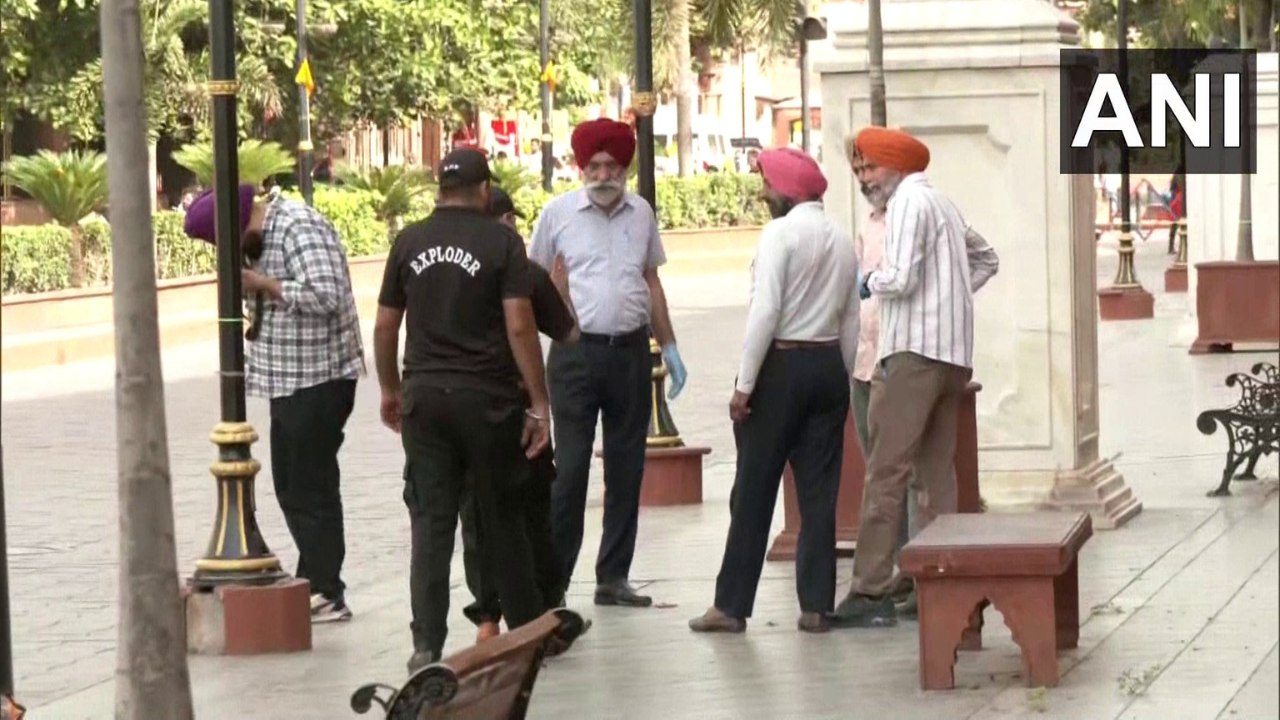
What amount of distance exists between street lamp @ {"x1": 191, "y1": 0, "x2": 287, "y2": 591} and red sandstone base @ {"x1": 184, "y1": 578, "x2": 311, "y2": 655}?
92 millimetres

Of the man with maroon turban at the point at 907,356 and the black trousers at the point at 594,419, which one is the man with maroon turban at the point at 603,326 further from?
the man with maroon turban at the point at 907,356

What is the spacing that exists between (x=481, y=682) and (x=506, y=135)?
66.8m

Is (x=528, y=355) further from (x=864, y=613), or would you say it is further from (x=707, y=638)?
(x=864, y=613)

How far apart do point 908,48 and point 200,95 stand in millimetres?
32958

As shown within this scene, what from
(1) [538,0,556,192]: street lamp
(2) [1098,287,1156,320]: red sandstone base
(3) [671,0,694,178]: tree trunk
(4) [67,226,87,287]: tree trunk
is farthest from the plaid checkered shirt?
(3) [671,0,694,178]: tree trunk

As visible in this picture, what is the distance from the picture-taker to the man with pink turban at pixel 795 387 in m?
9.50

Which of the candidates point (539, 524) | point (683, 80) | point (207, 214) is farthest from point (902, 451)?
point (683, 80)

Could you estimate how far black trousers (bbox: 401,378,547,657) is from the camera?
27.9ft

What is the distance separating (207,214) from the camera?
33.1ft

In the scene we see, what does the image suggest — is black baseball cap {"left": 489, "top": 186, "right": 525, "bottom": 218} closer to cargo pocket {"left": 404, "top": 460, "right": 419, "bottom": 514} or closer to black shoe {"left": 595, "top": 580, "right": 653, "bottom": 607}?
cargo pocket {"left": 404, "top": 460, "right": 419, "bottom": 514}

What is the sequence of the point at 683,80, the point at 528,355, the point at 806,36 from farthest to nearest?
the point at 683,80 < the point at 806,36 < the point at 528,355

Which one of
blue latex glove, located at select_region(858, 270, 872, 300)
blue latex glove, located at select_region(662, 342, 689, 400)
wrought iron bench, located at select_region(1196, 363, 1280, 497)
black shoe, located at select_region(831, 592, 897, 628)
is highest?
blue latex glove, located at select_region(858, 270, 872, 300)

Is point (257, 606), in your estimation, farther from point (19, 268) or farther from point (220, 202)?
point (19, 268)

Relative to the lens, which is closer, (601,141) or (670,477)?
(601,141)
